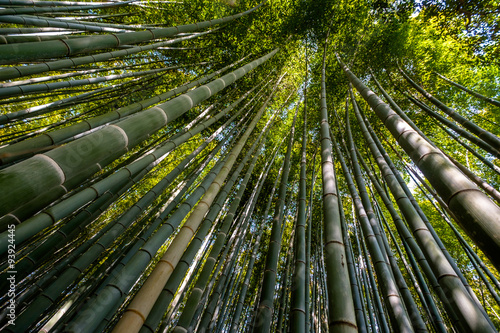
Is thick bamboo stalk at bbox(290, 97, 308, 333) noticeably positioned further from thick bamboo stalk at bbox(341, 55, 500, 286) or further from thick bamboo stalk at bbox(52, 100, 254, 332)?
thick bamboo stalk at bbox(52, 100, 254, 332)

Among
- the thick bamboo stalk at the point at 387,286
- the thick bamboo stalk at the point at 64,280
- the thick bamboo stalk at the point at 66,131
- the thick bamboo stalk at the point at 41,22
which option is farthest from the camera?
the thick bamboo stalk at the point at 41,22

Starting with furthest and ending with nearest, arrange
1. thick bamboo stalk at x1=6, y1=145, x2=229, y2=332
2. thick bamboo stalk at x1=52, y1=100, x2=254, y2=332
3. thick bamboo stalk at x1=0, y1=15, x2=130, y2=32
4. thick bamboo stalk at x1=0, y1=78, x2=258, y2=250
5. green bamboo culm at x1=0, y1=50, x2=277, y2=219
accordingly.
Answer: thick bamboo stalk at x1=0, y1=15, x2=130, y2=32
thick bamboo stalk at x1=6, y1=145, x2=229, y2=332
thick bamboo stalk at x1=0, y1=78, x2=258, y2=250
thick bamboo stalk at x1=52, y1=100, x2=254, y2=332
green bamboo culm at x1=0, y1=50, x2=277, y2=219

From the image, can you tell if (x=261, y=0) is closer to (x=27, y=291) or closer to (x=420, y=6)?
(x=420, y=6)

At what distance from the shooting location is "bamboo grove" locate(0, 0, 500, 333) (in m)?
0.96

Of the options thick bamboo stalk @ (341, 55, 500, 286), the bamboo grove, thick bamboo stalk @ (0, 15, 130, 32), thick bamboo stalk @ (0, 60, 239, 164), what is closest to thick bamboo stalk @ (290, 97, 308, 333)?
the bamboo grove

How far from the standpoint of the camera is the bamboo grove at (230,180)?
96 cm

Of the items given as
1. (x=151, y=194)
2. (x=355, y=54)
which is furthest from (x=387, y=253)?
(x=355, y=54)

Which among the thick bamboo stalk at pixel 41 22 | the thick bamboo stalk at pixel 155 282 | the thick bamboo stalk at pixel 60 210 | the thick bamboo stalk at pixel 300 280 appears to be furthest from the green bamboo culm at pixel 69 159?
the thick bamboo stalk at pixel 41 22

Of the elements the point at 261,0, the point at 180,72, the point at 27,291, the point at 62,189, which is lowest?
the point at 27,291

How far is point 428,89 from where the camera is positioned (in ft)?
14.9

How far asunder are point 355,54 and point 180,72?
164 inches

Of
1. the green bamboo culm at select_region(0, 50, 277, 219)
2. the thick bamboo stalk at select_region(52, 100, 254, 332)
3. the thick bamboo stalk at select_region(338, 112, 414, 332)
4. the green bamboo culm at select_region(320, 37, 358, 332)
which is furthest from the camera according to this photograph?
the thick bamboo stalk at select_region(338, 112, 414, 332)

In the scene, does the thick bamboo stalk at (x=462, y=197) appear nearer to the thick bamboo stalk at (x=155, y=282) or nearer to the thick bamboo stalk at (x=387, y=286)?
the thick bamboo stalk at (x=387, y=286)

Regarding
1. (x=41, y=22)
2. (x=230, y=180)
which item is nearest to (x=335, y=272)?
(x=230, y=180)
